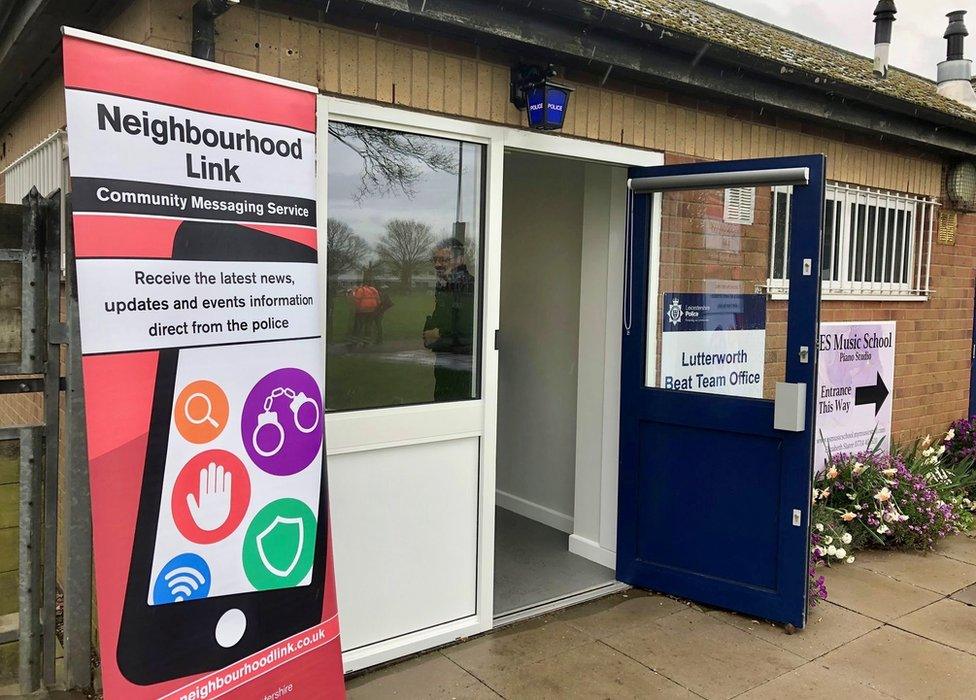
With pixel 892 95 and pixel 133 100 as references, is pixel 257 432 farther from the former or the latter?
pixel 892 95

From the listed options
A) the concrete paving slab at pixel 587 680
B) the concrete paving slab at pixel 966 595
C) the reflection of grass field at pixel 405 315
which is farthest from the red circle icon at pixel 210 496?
the concrete paving slab at pixel 966 595

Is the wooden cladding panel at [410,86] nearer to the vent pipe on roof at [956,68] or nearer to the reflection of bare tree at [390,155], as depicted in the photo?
the reflection of bare tree at [390,155]

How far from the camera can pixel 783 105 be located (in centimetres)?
474

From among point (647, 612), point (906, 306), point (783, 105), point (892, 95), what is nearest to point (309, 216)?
point (647, 612)

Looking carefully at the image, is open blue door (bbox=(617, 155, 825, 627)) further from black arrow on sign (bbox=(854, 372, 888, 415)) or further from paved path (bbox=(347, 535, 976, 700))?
black arrow on sign (bbox=(854, 372, 888, 415))

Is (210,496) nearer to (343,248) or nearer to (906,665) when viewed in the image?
(343,248)

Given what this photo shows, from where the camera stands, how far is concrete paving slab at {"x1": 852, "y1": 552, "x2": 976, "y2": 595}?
4.66 m

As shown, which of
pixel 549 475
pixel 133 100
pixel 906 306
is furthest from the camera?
pixel 906 306

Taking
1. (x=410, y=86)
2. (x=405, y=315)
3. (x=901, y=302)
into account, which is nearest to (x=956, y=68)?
(x=901, y=302)

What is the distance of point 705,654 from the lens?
371 cm

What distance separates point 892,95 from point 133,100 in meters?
4.81

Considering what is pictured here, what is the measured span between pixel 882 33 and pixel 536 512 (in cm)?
463

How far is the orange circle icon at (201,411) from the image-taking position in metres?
2.38

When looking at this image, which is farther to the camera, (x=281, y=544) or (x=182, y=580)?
(x=281, y=544)
